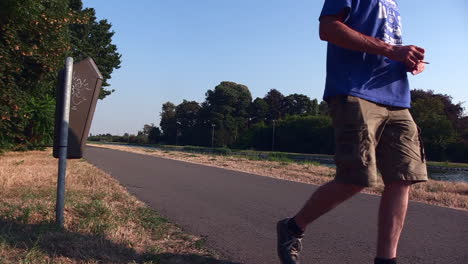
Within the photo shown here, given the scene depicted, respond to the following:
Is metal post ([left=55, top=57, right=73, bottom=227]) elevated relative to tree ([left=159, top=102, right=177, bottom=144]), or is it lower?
lower

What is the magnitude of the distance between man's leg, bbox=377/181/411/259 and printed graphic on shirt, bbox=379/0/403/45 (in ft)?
3.07

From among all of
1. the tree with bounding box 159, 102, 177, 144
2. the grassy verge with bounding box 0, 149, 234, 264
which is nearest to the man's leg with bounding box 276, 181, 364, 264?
the grassy verge with bounding box 0, 149, 234, 264

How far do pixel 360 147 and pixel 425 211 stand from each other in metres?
3.99

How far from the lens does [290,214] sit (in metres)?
5.41

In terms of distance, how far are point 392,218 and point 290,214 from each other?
292 cm

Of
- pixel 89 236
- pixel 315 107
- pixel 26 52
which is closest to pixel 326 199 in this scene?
pixel 89 236

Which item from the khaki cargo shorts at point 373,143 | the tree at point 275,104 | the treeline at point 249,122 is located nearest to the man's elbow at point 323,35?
the khaki cargo shorts at point 373,143

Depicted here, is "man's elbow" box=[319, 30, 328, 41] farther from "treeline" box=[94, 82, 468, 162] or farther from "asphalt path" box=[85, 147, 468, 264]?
"treeline" box=[94, 82, 468, 162]

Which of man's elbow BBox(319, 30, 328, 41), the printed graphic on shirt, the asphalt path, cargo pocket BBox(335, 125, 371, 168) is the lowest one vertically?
the asphalt path

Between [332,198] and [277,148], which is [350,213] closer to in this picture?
[332,198]

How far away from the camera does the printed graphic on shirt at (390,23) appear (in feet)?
8.90

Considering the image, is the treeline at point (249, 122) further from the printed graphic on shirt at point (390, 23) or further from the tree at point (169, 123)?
the printed graphic on shirt at point (390, 23)

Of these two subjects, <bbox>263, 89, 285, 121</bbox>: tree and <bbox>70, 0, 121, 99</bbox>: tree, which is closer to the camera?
<bbox>70, 0, 121, 99</bbox>: tree

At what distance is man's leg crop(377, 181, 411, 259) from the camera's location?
8.25ft
